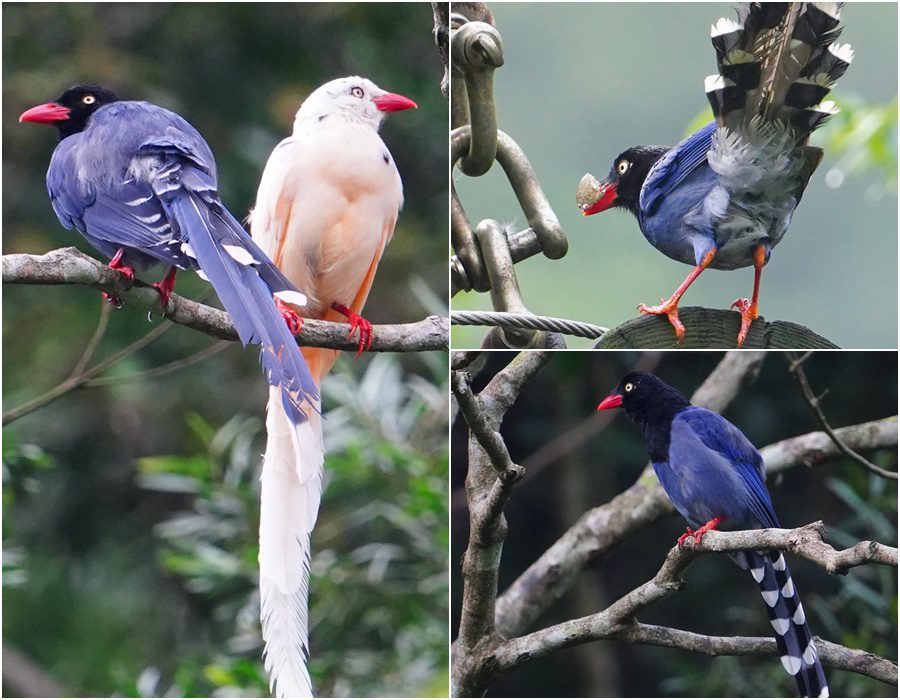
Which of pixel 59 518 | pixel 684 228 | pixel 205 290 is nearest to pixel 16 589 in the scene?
pixel 59 518

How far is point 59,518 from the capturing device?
466 cm

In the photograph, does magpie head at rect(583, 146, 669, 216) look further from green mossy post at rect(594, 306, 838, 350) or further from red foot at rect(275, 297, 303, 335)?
red foot at rect(275, 297, 303, 335)

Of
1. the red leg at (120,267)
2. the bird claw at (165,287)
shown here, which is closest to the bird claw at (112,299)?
the red leg at (120,267)

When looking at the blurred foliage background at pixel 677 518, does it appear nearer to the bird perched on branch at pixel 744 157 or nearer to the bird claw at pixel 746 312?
the bird claw at pixel 746 312

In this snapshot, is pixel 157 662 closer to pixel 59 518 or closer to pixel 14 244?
pixel 59 518

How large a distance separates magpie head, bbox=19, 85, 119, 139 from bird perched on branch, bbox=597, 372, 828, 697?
4.05 feet

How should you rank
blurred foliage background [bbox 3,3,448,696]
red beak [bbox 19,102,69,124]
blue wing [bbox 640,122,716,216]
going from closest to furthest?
blue wing [bbox 640,122,716,216], red beak [bbox 19,102,69,124], blurred foliage background [bbox 3,3,448,696]

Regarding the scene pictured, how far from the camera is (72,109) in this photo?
2.55 metres

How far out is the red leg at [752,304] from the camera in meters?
1.98

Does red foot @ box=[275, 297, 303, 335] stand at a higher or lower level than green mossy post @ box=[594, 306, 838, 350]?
higher

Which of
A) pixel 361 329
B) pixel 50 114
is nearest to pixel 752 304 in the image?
pixel 361 329

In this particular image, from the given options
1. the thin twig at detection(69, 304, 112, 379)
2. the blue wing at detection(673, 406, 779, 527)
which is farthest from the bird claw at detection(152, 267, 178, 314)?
the blue wing at detection(673, 406, 779, 527)

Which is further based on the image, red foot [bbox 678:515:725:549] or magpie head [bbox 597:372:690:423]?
magpie head [bbox 597:372:690:423]

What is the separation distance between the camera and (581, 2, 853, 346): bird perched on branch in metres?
1.89
